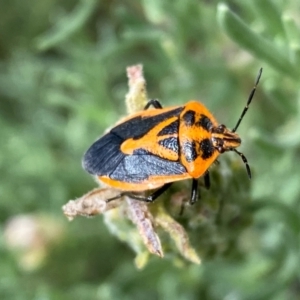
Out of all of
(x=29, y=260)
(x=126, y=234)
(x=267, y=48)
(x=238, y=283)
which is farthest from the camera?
(x=29, y=260)

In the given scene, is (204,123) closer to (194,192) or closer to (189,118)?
(189,118)

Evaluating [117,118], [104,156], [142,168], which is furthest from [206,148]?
[117,118]

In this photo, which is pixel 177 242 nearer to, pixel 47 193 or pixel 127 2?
pixel 47 193

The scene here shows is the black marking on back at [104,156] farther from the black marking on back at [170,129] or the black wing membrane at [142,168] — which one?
the black marking on back at [170,129]

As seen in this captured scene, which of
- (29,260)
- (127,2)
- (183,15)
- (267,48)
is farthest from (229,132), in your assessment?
(127,2)

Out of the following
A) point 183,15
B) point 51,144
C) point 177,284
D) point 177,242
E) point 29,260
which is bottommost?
point 177,242

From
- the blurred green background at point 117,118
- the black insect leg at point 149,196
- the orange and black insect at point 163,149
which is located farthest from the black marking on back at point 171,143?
the blurred green background at point 117,118

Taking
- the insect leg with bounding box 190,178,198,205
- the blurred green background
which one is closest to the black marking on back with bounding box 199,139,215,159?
the insect leg with bounding box 190,178,198,205
